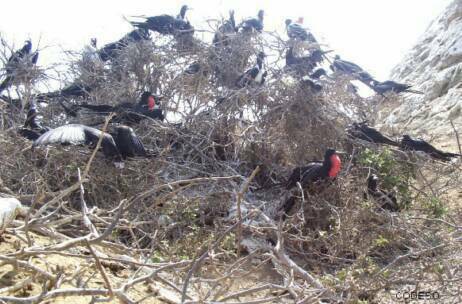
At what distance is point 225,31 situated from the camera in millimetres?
5438

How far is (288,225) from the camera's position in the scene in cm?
336

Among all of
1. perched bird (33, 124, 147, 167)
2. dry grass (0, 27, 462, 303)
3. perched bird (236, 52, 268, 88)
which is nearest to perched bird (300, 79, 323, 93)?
dry grass (0, 27, 462, 303)

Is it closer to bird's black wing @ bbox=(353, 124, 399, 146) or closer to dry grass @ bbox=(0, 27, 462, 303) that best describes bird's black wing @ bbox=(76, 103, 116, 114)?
dry grass @ bbox=(0, 27, 462, 303)

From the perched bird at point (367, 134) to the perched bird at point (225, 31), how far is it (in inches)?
58.7

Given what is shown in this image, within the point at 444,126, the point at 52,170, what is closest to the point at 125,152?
the point at 52,170

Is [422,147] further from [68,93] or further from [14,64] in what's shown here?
[14,64]

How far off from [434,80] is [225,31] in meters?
4.32

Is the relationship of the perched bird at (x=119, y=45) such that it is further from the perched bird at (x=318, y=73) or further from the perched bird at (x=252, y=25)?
the perched bird at (x=318, y=73)

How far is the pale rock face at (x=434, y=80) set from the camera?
7.21 m

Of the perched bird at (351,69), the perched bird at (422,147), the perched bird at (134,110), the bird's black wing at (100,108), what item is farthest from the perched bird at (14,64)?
the perched bird at (422,147)

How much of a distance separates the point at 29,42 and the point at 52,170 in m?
1.89

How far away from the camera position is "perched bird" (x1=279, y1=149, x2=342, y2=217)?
152 inches

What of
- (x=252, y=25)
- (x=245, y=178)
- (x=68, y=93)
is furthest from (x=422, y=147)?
(x=68, y=93)

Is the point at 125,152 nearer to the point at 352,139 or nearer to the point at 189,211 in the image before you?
the point at 189,211
